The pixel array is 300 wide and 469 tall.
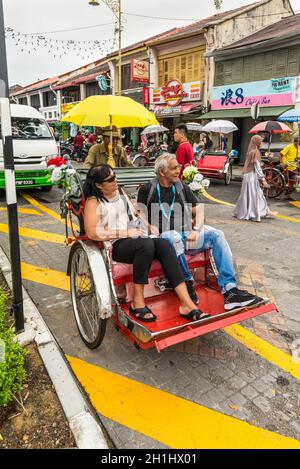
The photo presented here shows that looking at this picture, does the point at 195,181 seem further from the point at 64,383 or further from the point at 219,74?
the point at 219,74

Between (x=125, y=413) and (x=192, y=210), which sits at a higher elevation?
(x=192, y=210)

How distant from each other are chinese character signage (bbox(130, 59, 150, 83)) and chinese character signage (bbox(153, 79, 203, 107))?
4.39 ft

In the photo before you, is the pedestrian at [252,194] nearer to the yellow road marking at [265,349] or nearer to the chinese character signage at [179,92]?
the yellow road marking at [265,349]

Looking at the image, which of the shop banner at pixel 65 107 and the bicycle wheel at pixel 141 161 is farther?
the shop banner at pixel 65 107

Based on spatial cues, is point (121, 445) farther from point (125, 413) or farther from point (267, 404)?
point (267, 404)

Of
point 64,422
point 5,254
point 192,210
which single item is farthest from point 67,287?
point 64,422

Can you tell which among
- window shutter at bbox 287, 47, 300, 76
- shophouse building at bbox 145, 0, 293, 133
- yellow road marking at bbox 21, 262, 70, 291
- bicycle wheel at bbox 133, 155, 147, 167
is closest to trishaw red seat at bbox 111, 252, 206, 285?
yellow road marking at bbox 21, 262, 70, 291

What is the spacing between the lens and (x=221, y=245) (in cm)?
309

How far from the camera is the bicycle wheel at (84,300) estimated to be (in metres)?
2.90

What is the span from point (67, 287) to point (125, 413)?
208 centimetres

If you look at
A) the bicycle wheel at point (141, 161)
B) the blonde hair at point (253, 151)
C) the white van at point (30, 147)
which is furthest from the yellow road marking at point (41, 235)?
the bicycle wheel at point (141, 161)

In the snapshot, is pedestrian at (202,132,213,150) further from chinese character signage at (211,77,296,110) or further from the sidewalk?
the sidewalk

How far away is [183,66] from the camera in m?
19.9

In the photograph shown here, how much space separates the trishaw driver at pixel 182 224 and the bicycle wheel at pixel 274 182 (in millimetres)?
6729
